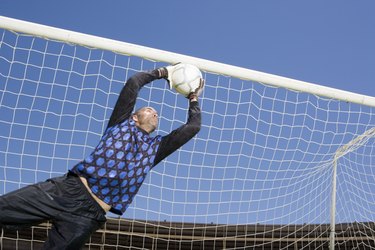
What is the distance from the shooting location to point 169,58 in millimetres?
5520

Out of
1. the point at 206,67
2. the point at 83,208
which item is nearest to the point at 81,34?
the point at 206,67

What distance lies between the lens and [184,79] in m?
4.46

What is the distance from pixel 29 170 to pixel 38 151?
27cm

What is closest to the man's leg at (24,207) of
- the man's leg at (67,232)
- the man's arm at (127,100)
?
the man's leg at (67,232)

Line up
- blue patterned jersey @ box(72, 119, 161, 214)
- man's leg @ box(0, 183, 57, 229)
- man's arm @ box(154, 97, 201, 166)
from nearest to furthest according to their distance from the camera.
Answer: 1. man's leg @ box(0, 183, 57, 229)
2. blue patterned jersey @ box(72, 119, 161, 214)
3. man's arm @ box(154, 97, 201, 166)

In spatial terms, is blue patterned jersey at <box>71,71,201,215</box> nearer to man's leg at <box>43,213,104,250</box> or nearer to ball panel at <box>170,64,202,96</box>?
man's leg at <box>43,213,104,250</box>

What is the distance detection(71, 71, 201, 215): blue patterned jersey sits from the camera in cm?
372

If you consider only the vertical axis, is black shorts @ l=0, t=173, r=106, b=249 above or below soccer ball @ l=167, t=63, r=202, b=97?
below

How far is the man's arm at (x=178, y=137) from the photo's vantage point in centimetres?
411

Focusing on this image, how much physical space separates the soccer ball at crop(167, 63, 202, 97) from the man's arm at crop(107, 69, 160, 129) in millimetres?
419

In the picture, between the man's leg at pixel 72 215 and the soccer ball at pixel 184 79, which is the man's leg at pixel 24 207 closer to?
the man's leg at pixel 72 215

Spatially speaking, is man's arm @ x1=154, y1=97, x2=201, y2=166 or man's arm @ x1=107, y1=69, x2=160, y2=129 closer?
man's arm @ x1=107, y1=69, x2=160, y2=129

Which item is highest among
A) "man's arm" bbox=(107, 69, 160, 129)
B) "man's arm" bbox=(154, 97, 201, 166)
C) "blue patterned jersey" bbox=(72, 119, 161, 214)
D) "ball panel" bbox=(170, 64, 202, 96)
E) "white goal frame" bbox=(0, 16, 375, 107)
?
"white goal frame" bbox=(0, 16, 375, 107)

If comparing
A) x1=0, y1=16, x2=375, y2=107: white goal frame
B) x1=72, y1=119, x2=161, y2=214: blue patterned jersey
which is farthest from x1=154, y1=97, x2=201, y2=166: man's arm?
x1=0, y1=16, x2=375, y2=107: white goal frame
